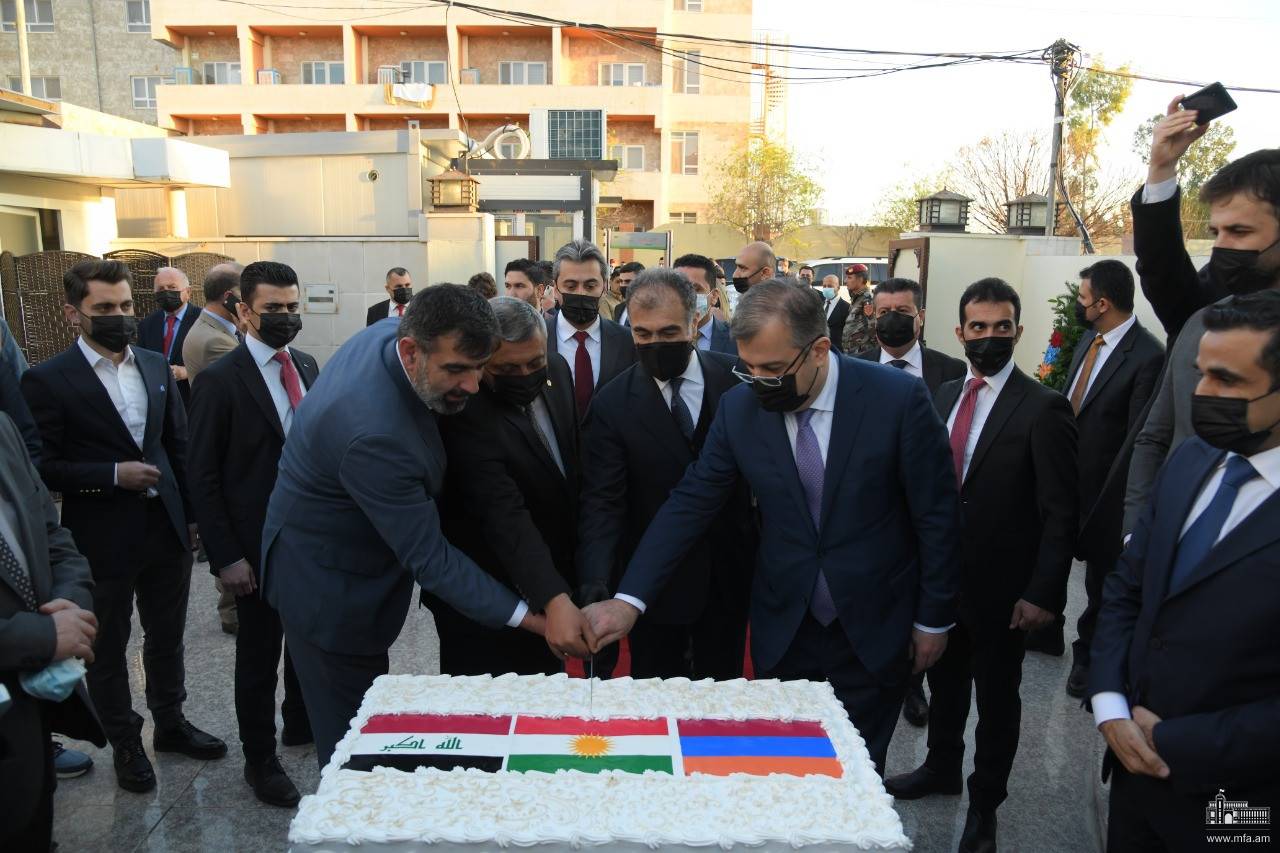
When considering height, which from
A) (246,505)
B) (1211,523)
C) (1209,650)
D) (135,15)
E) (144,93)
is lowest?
(246,505)

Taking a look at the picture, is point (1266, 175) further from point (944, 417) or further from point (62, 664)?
point (62, 664)

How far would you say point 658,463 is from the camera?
137 inches

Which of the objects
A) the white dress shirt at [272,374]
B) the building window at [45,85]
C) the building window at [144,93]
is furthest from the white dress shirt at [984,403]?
the building window at [45,85]

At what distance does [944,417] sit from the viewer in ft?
12.6

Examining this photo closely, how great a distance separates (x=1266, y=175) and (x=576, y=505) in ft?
8.60

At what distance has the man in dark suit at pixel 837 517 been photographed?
9.37 ft

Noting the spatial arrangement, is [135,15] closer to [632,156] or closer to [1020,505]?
[632,156]

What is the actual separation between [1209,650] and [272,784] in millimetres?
3508

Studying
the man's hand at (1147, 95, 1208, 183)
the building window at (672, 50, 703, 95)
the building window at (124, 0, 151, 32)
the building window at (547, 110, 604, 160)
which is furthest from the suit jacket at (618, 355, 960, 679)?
the building window at (124, 0, 151, 32)

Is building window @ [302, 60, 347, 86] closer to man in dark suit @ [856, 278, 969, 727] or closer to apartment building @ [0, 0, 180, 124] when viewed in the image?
apartment building @ [0, 0, 180, 124]

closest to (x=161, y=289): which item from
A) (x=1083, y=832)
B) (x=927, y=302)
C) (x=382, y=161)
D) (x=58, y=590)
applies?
(x=58, y=590)

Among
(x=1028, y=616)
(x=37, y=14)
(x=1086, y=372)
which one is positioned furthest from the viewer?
(x=37, y=14)

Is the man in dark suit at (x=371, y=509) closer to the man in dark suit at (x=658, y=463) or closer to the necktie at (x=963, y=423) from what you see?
the man in dark suit at (x=658, y=463)

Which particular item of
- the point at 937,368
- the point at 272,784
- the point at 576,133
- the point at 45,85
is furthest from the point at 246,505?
the point at 45,85
